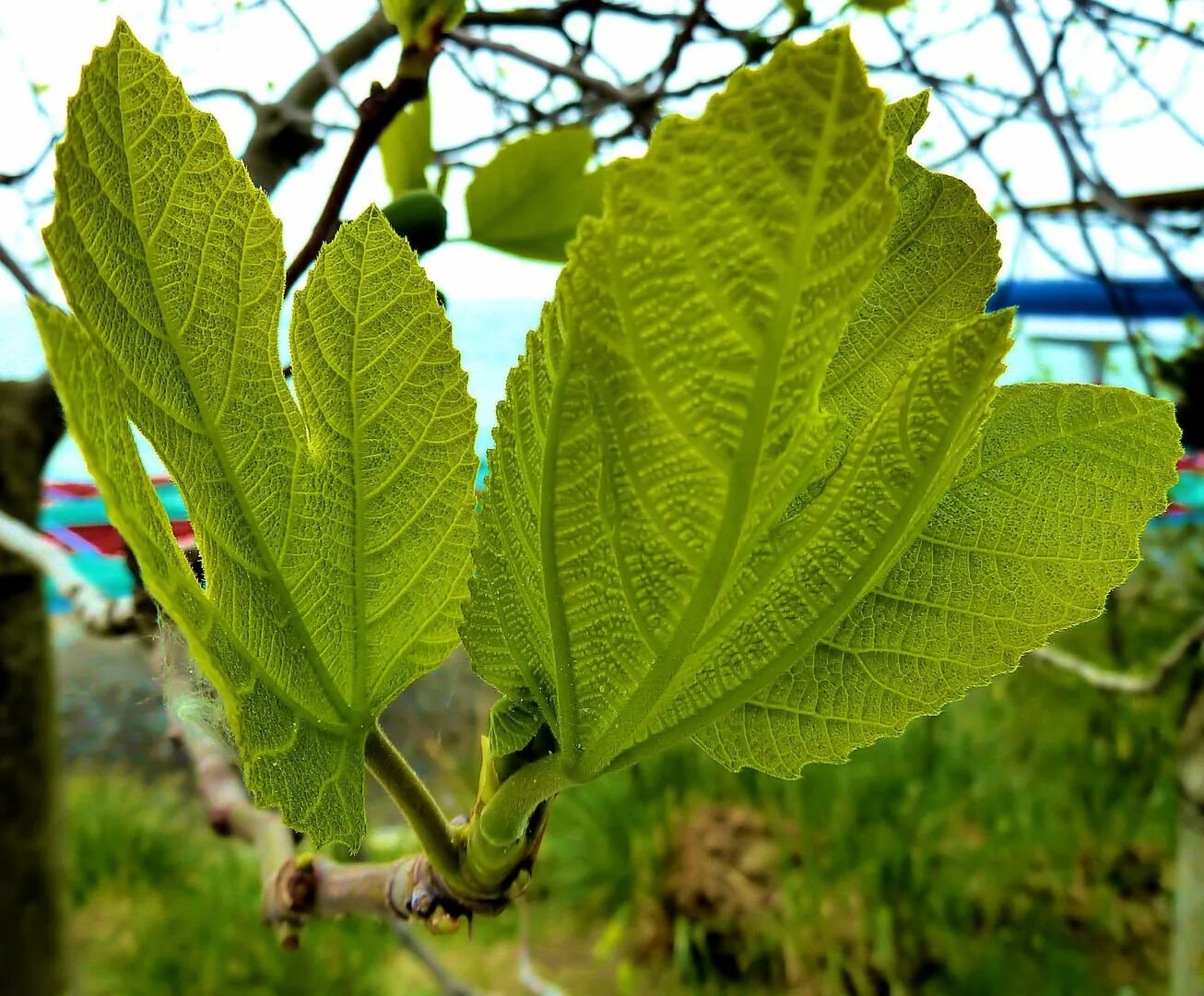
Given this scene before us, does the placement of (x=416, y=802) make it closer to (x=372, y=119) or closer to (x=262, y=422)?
(x=262, y=422)

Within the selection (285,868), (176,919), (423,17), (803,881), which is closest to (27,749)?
(285,868)

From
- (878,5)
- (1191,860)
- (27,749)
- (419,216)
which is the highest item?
(878,5)

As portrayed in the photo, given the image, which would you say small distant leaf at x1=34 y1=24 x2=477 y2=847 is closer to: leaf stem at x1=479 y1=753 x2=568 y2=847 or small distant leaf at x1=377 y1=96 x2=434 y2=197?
leaf stem at x1=479 y1=753 x2=568 y2=847

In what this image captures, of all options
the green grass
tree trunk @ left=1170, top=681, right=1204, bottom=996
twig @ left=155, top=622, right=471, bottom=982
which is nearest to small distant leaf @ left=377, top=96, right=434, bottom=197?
twig @ left=155, top=622, right=471, bottom=982

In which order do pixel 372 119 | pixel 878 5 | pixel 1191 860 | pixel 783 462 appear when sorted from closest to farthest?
pixel 783 462, pixel 372 119, pixel 878 5, pixel 1191 860

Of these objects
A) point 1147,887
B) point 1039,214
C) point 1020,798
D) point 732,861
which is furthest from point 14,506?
point 1147,887

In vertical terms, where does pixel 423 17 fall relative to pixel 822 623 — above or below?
above
